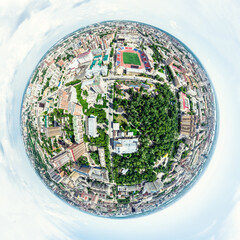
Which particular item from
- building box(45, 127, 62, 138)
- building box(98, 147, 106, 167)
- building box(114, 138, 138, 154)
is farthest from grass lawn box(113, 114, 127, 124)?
building box(45, 127, 62, 138)

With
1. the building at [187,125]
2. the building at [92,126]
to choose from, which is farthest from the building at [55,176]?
the building at [187,125]

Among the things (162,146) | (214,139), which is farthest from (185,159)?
(214,139)

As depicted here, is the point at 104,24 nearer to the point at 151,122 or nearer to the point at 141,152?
the point at 151,122

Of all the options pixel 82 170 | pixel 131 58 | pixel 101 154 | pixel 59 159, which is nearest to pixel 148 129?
pixel 101 154

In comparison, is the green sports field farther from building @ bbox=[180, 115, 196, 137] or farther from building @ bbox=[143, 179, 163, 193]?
building @ bbox=[143, 179, 163, 193]

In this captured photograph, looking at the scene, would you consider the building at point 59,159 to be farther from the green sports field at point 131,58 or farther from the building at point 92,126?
the green sports field at point 131,58
